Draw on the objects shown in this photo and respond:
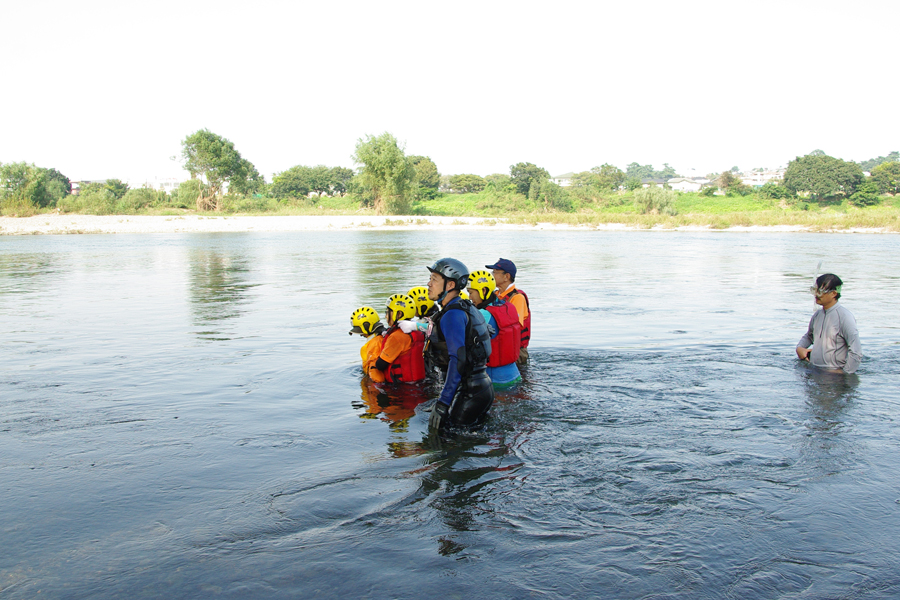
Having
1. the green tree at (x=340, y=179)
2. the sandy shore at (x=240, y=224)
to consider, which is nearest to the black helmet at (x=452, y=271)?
the sandy shore at (x=240, y=224)

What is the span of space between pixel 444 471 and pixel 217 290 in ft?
49.1

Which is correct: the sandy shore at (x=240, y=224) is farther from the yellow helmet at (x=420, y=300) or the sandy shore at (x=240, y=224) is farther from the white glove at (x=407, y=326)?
the white glove at (x=407, y=326)

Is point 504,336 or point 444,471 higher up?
point 504,336

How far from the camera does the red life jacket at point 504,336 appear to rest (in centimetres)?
709

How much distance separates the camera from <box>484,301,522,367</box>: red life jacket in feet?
23.3

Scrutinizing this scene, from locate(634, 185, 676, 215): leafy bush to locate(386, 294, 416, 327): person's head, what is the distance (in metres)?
68.4

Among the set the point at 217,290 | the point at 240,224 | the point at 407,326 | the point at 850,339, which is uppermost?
the point at 240,224

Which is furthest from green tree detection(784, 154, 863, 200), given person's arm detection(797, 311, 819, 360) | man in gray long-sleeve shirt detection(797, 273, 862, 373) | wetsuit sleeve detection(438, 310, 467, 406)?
wetsuit sleeve detection(438, 310, 467, 406)

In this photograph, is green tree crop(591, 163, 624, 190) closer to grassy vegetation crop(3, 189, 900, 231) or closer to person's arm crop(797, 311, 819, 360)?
grassy vegetation crop(3, 189, 900, 231)

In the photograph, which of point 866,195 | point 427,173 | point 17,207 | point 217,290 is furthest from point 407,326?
point 427,173

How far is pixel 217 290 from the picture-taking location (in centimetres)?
1889

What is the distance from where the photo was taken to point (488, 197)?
9038 centimetres

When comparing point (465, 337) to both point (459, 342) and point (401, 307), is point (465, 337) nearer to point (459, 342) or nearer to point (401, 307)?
point (459, 342)

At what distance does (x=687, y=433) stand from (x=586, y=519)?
2210 mm
